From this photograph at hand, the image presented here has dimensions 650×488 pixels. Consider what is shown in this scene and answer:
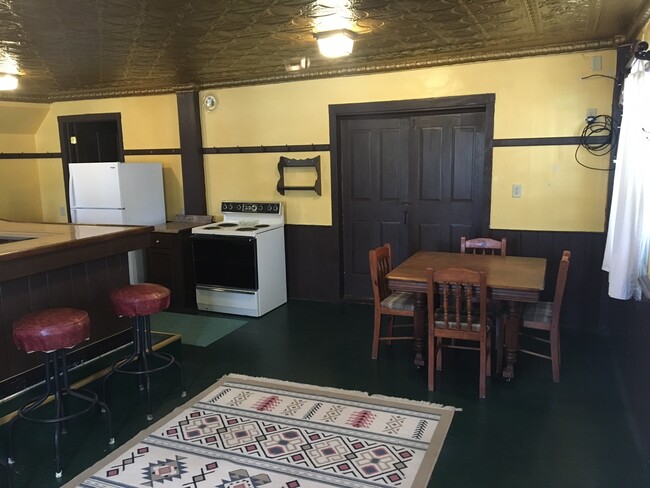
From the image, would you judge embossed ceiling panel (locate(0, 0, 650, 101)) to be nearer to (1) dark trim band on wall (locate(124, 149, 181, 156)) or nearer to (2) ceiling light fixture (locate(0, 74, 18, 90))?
(2) ceiling light fixture (locate(0, 74, 18, 90))

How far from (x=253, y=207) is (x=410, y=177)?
5.57 ft

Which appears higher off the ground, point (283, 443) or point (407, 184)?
point (407, 184)

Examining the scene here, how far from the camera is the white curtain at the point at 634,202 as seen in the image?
115 inches

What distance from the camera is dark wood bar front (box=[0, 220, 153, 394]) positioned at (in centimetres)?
282

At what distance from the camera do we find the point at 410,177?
4977 mm

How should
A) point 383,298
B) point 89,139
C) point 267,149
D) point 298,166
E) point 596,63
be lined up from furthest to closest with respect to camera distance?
1. point 89,139
2. point 267,149
3. point 298,166
4. point 596,63
5. point 383,298

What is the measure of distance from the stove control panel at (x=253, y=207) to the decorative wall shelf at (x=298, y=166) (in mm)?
187

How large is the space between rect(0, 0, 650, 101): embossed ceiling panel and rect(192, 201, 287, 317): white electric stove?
153 cm

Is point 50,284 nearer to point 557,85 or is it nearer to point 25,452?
point 25,452

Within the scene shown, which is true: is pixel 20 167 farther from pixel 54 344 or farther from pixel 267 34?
pixel 54 344

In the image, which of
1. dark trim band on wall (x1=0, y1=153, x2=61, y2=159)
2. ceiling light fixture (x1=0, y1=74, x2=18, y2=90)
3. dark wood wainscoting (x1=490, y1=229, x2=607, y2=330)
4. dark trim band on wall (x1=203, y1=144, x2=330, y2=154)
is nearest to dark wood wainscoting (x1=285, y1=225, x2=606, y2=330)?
dark wood wainscoting (x1=490, y1=229, x2=607, y2=330)

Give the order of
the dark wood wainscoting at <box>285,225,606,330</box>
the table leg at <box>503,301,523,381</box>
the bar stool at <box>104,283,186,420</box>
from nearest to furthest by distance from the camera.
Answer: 1. the bar stool at <box>104,283,186,420</box>
2. the table leg at <box>503,301,523,381</box>
3. the dark wood wainscoting at <box>285,225,606,330</box>

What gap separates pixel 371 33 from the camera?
11.8ft

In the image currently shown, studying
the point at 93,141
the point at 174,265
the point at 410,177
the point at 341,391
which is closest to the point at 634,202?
the point at 341,391
